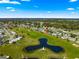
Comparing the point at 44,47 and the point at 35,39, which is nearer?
the point at 44,47

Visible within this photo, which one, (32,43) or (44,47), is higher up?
(32,43)

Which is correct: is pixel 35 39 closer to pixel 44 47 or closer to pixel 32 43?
pixel 32 43

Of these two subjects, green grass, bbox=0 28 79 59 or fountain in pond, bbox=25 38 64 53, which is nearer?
green grass, bbox=0 28 79 59

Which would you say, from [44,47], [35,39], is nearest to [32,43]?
[35,39]

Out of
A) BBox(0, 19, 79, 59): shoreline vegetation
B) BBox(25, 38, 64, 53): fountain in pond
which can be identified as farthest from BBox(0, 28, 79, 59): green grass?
BBox(25, 38, 64, 53): fountain in pond

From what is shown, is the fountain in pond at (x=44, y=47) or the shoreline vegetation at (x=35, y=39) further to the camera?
the fountain in pond at (x=44, y=47)

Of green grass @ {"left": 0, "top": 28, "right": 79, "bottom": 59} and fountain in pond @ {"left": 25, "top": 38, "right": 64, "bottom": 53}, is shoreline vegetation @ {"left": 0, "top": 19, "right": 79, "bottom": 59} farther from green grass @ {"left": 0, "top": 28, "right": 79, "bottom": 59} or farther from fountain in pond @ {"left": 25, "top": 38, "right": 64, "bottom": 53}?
fountain in pond @ {"left": 25, "top": 38, "right": 64, "bottom": 53}

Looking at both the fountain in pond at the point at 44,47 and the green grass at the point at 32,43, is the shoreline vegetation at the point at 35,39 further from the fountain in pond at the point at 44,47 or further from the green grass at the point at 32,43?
the fountain in pond at the point at 44,47

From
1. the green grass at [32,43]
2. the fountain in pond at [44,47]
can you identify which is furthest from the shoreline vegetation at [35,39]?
the fountain in pond at [44,47]

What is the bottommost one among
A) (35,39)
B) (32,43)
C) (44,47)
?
(44,47)
